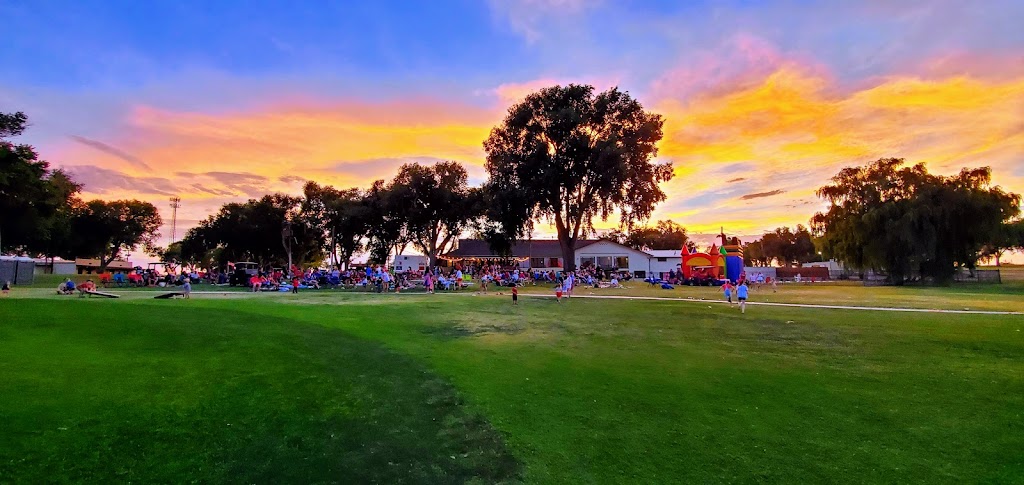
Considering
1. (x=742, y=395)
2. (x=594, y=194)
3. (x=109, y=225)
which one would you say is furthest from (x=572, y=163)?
(x=109, y=225)

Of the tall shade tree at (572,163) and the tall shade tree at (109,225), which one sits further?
the tall shade tree at (109,225)

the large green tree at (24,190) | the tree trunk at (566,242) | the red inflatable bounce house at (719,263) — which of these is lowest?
the red inflatable bounce house at (719,263)

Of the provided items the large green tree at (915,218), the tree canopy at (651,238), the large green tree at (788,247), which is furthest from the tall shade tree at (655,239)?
the large green tree at (915,218)

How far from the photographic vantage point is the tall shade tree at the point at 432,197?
5953 cm

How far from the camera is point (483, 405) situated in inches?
304

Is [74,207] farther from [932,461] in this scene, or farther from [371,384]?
[932,461]

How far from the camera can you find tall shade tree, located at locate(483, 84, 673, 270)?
47219 millimetres

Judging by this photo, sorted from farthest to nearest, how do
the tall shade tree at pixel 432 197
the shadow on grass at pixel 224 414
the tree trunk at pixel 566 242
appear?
1. the tall shade tree at pixel 432 197
2. the tree trunk at pixel 566 242
3. the shadow on grass at pixel 224 414

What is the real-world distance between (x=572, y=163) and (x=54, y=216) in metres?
50.7

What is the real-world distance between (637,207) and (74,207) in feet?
244

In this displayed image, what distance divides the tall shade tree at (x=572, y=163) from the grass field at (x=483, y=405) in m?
35.4

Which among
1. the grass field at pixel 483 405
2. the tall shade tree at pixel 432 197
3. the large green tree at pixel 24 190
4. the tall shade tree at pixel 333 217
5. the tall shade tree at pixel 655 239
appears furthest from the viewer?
the tall shade tree at pixel 655 239

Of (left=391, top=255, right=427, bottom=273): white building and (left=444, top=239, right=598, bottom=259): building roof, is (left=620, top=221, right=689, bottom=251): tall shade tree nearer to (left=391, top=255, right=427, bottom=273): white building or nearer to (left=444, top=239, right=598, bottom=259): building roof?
(left=444, top=239, right=598, bottom=259): building roof

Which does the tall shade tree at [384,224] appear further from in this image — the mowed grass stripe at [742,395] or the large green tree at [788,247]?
the large green tree at [788,247]
